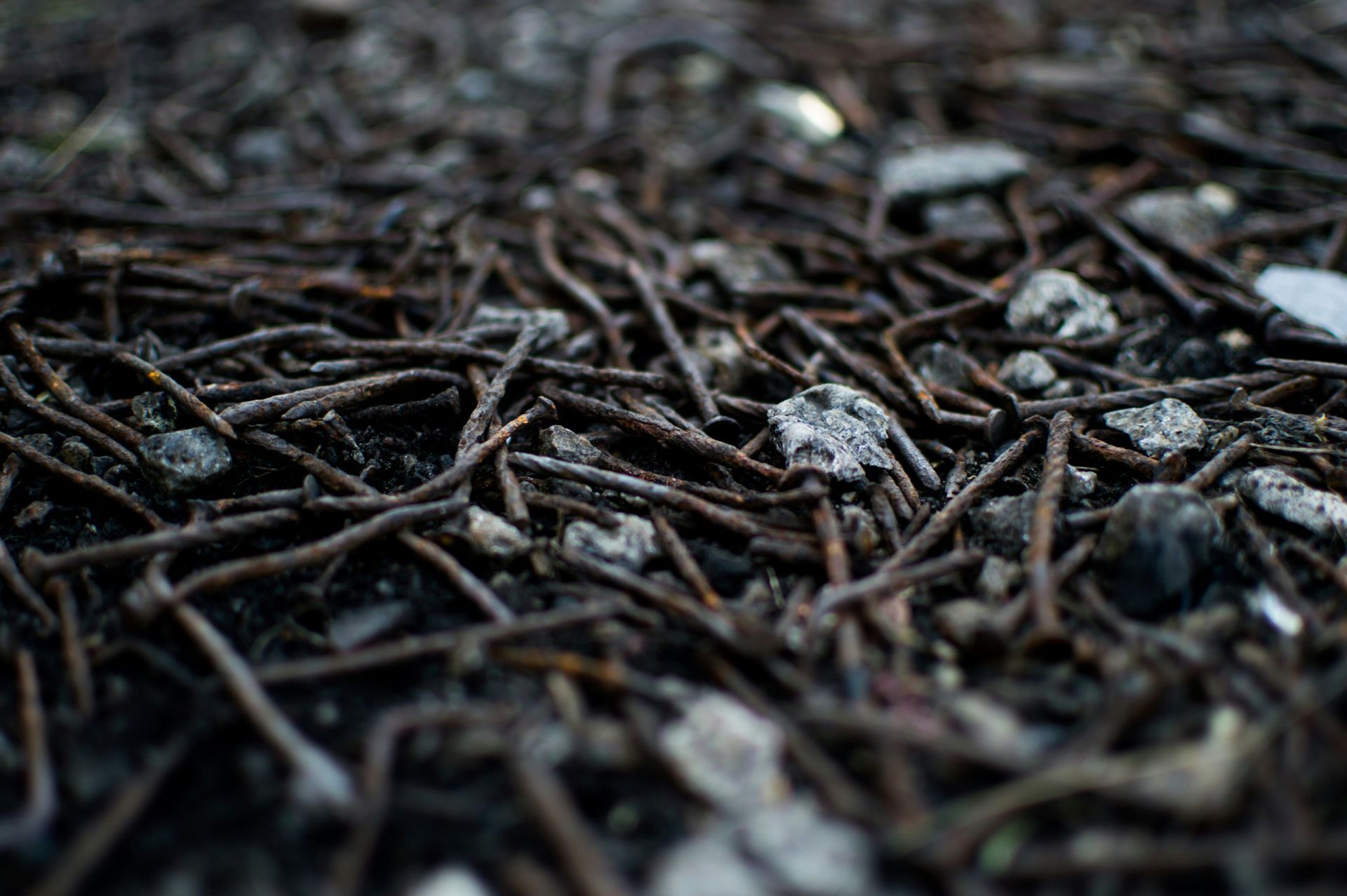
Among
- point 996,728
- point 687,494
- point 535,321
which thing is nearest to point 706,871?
point 996,728

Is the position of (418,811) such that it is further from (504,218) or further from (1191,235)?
(1191,235)

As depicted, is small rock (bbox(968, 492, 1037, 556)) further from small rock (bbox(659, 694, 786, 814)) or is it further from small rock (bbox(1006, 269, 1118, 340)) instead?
small rock (bbox(1006, 269, 1118, 340))

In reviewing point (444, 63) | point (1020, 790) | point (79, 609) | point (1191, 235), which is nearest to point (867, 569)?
point (1020, 790)

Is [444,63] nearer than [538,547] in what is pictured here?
No

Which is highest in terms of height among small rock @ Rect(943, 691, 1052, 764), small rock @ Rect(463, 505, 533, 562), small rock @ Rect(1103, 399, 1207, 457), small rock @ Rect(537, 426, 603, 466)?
small rock @ Rect(537, 426, 603, 466)

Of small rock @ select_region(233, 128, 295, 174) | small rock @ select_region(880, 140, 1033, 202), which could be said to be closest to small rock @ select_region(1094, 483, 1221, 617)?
small rock @ select_region(880, 140, 1033, 202)

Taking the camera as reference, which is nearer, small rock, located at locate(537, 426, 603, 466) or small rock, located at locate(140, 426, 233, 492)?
small rock, located at locate(140, 426, 233, 492)
